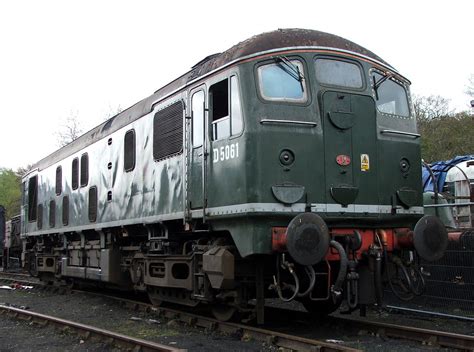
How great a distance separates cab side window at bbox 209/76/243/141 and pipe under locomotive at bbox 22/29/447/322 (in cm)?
2

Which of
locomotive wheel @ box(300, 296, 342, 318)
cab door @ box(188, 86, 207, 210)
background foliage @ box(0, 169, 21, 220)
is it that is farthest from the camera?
background foliage @ box(0, 169, 21, 220)

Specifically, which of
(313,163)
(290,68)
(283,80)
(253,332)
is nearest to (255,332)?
(253,332)

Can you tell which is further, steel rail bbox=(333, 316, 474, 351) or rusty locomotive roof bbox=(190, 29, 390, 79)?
rusty locomotive roof bbox=(190, 29, 390, 79)

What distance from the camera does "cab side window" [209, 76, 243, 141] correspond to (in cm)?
673

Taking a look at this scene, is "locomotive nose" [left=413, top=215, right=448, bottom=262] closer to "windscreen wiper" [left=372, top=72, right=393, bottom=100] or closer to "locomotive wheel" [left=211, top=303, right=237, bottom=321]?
"windscreen wiper" [left=372, top=72, right=393, bottom=100]

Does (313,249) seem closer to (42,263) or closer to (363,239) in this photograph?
(363,239)

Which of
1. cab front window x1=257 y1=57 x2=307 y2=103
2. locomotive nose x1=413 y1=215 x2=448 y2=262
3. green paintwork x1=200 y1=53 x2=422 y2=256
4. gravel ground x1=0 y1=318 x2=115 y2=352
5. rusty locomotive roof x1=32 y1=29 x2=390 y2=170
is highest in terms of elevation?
rusty locomotive roof x1=32 y1=29 x2=390 y2=170

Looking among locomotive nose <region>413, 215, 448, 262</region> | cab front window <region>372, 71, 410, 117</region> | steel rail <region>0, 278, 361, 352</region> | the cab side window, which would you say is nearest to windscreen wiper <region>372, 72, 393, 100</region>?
cab front window <region>372, 71, 410, 117</region>

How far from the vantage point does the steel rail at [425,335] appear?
614 cm

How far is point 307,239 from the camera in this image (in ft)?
19.9

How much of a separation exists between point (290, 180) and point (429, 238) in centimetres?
193

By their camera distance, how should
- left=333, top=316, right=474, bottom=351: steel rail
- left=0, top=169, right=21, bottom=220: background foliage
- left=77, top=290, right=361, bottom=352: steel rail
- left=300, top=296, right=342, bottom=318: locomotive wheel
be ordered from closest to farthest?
1. left=77, top=290, right=361, bottom=352: steel rail
2. left=333, top=316, right=474, bottom=351: steel rail
3. left=300, top=296, right=342, bottom=318: locomotive wheel
4. left=0, top=169, right=21, bottom=220: background foliage

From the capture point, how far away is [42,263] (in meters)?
15.3

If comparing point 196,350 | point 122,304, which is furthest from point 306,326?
point 122,304
